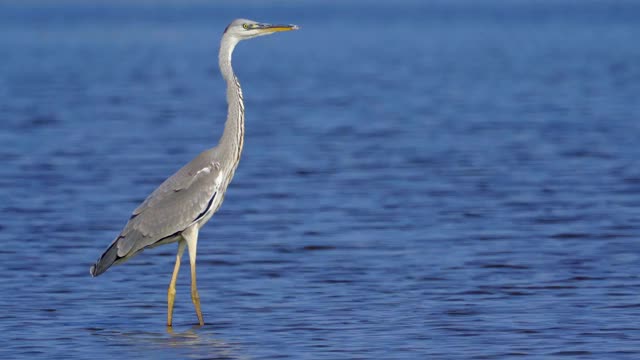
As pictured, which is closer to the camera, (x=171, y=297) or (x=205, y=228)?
(x=171, y=297)

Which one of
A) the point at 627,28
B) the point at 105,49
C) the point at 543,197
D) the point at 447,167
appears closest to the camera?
the point at 543,197

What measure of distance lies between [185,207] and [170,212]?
0.12m

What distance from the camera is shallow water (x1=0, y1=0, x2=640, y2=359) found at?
10875 mm

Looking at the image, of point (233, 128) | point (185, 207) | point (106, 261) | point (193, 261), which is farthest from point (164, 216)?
point (233, 128)

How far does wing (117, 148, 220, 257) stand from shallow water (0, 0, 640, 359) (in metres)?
0.64

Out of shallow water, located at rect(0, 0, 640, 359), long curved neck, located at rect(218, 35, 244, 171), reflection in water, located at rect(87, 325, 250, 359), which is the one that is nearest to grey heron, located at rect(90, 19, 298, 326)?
long curved neck, located at rect(218, 35, 244, 171)

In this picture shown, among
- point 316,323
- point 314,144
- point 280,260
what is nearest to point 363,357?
point 316,323

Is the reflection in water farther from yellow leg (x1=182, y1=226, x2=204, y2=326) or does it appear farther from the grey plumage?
the grey plumage

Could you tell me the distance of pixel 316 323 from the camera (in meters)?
11.1

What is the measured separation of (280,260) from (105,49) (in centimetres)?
5225

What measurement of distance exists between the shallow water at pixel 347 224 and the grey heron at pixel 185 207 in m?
0.50

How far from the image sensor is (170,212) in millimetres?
11281

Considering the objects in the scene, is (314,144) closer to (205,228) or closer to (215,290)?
(205,228)

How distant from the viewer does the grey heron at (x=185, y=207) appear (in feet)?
37.0
